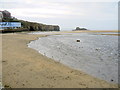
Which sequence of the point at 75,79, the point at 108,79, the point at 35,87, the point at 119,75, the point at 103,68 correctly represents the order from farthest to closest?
the point at 103,68 < the point at 119,75 < the point at 108,79 < the point at 75,79 < the point at 35,87

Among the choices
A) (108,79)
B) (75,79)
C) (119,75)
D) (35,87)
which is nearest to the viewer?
(35,87)

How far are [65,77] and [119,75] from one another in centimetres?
392

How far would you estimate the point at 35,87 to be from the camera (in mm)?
6883

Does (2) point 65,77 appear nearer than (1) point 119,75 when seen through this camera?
Yes

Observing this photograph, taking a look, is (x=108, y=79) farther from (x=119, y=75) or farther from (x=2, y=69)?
(x=2, y=69)

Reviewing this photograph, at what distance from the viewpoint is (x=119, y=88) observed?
731cm

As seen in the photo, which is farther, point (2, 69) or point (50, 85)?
point (2, 69)

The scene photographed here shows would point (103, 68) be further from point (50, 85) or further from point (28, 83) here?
point (28, 83)

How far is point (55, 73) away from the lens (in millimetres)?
8984

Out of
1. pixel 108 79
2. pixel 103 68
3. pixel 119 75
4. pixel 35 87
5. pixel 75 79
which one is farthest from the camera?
pixel 103 68

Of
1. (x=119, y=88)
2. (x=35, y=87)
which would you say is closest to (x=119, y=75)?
(x=119, y=88)

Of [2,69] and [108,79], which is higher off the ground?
[2,69]

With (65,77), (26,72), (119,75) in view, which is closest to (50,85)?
(65,77)

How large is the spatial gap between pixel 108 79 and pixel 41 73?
416cm
